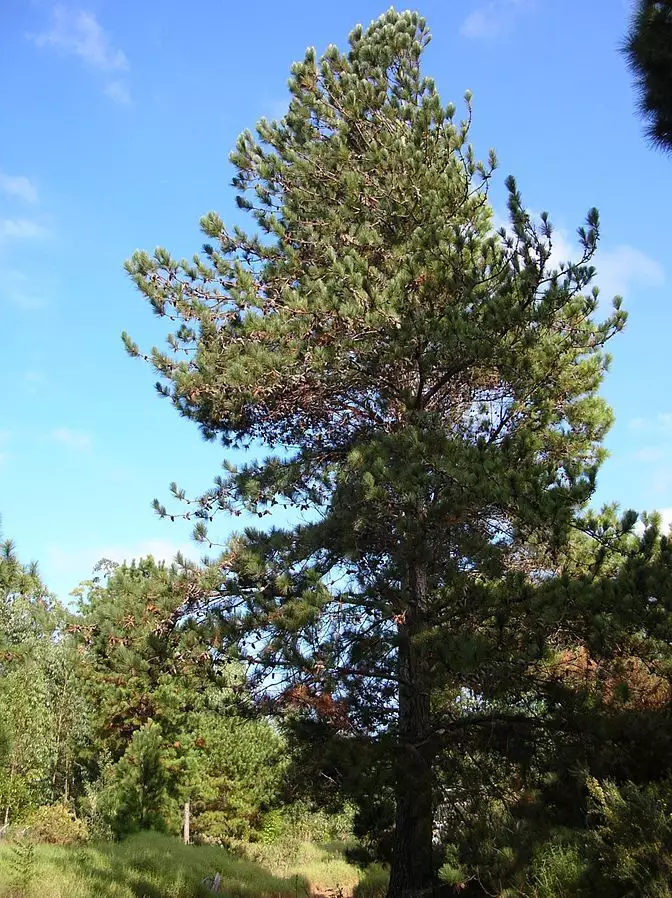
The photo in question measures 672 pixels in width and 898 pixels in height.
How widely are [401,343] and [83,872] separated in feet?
30.1

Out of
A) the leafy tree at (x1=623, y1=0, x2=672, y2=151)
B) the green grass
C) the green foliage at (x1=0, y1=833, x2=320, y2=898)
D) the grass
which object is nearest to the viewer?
the leafy tree at (x1=623, y1=0, x2=672, y2=151)

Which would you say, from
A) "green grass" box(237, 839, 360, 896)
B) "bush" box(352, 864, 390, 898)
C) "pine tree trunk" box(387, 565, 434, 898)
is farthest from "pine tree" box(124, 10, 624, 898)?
"green grass" box(237, 839, 360, 896)

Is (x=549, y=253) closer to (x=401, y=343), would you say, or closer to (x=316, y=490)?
(x=401, y=343)

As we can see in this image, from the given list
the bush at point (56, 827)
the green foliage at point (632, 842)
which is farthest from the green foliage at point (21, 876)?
the bush at point (56, 827)

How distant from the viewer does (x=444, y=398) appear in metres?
10.6

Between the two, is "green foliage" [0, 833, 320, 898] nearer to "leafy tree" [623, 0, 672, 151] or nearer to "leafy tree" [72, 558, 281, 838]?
"leafy tree" [72, 558, 281, 838]

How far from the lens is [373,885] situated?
44.4 ft

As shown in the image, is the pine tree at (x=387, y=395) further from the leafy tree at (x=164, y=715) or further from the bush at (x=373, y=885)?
the bush at (x=373, y=885)

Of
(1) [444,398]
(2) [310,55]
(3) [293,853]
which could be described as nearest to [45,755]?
(3) [293,853]

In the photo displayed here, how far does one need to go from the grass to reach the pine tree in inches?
162

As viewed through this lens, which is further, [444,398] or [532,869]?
[444,398]

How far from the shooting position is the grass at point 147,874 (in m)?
8.95

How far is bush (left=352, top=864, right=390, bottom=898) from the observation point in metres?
12.6

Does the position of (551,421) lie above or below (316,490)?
above
